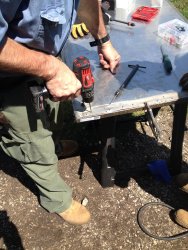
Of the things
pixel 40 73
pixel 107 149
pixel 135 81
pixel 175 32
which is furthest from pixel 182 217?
pixel 40 73

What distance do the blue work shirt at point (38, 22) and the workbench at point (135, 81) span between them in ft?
1.30

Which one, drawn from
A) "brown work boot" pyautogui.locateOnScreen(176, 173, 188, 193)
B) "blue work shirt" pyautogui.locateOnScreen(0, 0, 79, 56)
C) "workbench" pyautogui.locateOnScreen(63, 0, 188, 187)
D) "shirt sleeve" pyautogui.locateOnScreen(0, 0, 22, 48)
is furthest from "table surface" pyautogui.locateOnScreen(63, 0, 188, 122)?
"brown work boot" pyautogui.locateOnScreen(176, 173, 188, 193)

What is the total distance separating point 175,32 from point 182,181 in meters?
1.09

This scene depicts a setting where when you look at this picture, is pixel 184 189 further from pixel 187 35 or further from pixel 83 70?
pixel 83 70

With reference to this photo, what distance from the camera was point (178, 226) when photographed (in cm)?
244

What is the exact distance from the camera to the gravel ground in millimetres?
2412

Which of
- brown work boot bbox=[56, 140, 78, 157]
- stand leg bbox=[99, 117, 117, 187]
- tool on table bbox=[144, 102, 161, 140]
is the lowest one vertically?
brown work boot bbox=[56, 140, 78, 157]

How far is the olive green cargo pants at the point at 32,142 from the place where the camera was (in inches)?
77.1

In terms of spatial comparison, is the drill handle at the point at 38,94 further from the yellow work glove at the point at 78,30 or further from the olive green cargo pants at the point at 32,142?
the yellow work glove at the point at 78,30

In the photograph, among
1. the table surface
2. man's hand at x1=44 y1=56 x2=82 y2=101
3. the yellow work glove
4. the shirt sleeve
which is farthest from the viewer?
the yellow work glove

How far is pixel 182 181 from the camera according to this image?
102 inches

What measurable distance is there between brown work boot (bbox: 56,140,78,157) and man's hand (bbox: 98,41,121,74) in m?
1.00

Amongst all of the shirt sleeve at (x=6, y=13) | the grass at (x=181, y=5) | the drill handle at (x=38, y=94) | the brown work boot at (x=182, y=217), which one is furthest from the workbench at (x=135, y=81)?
the grass at (x=181, y=5)

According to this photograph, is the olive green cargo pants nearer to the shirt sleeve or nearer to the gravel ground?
the gravel ground
